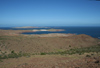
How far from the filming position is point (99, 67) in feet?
19.0

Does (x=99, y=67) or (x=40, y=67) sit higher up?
(x=99, y=67)

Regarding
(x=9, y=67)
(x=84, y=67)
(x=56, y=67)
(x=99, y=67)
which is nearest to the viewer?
(x=99, y=67)

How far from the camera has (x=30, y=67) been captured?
22.8 feet

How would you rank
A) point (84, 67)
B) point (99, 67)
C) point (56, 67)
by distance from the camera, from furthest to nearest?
point (56, 67) → point (84, 67) → point (99, 67)

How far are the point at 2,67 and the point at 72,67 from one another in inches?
217

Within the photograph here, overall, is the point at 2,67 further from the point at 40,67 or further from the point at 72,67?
the point at 72,67

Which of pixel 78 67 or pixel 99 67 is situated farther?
pixel 78 67

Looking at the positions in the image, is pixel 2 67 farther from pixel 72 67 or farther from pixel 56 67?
pixel 72 67

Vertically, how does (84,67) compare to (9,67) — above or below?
above

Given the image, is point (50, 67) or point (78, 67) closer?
point (78, 67)

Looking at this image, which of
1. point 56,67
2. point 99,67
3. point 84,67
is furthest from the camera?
point 56,67

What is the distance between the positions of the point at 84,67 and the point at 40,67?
315 cm

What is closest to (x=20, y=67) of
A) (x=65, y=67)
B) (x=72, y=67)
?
(x=65, y=67)

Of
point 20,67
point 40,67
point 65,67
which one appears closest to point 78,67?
point 65,67
